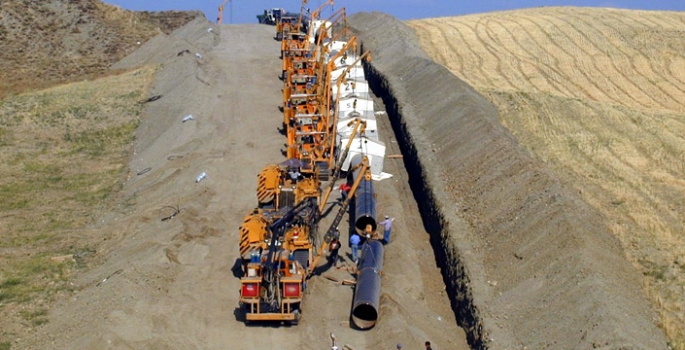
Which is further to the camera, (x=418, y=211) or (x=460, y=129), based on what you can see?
(x=460, y=129)

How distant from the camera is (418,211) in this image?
32344 millimetres

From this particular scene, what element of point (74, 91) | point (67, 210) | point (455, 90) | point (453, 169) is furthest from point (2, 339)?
point (74, 91)

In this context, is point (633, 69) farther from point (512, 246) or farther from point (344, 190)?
point (512, 246)

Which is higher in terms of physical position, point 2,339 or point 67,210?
point 2,339

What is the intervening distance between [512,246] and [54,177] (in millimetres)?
21737

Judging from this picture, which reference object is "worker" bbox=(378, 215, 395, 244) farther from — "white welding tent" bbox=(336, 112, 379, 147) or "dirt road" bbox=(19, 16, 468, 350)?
"white welding tent" bbox=(336, 112, 379, 147)

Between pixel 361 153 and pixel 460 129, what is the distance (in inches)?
203

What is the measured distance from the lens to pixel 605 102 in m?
46.9

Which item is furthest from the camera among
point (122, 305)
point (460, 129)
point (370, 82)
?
point (370, 82)

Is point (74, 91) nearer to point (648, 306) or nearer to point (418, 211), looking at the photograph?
point (418, 211)

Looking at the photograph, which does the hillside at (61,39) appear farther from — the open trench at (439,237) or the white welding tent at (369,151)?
the white welding tent at (369,151)

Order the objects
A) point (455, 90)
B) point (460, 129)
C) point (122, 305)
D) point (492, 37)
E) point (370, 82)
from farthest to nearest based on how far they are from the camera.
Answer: point (492, 37) → point (370, 82) → point (455, 90) → point (460, 129) → point (122, 305)

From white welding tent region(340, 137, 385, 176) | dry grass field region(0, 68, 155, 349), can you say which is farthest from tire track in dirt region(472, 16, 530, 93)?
dry grass field region(0, 68, 155, 349)

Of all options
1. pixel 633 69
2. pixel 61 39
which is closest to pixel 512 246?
pixel 633 69
